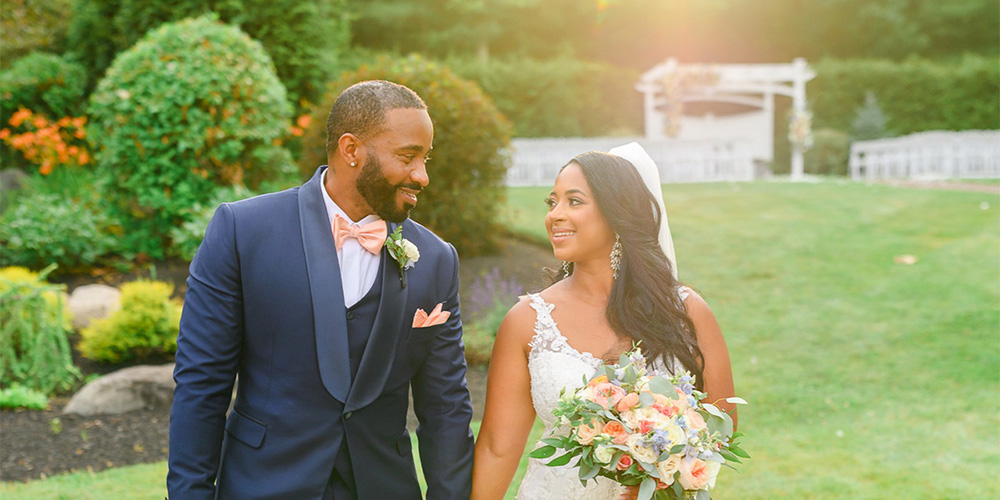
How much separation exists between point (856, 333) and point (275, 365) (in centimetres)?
730

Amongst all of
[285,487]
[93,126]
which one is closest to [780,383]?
[285,487]

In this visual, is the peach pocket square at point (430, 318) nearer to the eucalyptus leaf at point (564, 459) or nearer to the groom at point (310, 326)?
the groom at point (310, 326)

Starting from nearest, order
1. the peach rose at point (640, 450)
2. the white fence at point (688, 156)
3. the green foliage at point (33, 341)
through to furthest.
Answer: the peach rose at point (640, 450) < the green foliage at point (33, 341) < the white fence at point (688, 156)

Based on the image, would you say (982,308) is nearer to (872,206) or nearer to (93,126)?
(872,206)

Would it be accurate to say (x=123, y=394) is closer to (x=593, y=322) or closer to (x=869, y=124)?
(x=593, y=322)

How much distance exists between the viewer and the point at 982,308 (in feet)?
28.8

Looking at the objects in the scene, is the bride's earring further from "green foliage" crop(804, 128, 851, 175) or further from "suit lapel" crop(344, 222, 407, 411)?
"green foliage" crop(804, 128, 851, 175)

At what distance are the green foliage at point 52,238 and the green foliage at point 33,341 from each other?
78.0 inches

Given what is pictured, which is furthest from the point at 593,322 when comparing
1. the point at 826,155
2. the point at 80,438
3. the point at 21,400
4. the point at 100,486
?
the point at 826,155

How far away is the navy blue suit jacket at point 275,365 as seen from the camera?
8.53 feet

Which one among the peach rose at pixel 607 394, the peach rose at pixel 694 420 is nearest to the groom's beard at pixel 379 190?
the peach rose at pixel 607 394

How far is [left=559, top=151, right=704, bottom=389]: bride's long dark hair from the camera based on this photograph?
3170 mm

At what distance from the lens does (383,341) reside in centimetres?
274

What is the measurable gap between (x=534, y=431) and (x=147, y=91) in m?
5.77
